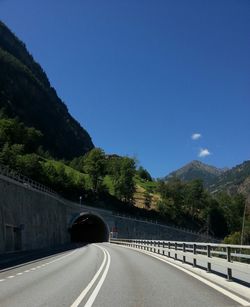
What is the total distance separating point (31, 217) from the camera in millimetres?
52969

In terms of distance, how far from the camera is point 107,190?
157875 mm

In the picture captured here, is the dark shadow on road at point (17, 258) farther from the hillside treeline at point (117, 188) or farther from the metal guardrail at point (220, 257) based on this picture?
the hillside treeline at point (117, 188)

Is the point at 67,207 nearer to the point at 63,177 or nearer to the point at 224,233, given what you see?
the point at 63,177

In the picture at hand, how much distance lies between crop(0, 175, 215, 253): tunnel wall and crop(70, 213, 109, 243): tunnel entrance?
901 centimetres

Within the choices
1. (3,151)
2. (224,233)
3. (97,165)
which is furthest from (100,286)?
(224,233)

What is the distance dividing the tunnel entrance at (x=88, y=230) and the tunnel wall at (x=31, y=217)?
9.01 metres

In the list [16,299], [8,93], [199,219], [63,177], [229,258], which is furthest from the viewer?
[8,93]

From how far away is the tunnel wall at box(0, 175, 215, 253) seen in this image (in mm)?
42750

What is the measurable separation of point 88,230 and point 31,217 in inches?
2869

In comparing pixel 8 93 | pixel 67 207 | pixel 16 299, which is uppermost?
pixel 8 93

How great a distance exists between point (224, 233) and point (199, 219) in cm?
933

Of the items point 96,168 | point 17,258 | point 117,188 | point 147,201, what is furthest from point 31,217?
point 147,201

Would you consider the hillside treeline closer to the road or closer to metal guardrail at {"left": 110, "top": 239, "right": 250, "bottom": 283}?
metal guardrail at {"left": 110, "top": 239, "right": 250, "bottom": 283}

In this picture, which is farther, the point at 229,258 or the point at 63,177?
the point at 63,177
